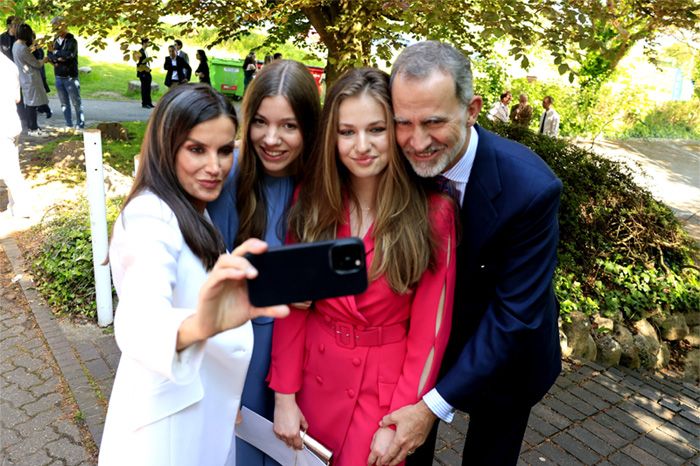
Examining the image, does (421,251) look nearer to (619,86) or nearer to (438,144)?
(438,144)

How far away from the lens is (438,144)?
187cm

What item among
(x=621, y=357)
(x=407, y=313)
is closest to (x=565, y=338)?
(x=621, y=357)

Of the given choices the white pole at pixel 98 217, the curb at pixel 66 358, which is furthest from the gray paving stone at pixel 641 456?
the white pole at pixel 98 217

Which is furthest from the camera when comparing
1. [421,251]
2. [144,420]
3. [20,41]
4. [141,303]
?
[20,41]

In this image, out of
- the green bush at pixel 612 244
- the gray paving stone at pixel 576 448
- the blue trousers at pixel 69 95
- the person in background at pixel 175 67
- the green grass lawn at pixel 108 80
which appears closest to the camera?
the gray paving stone at pixel 576 448

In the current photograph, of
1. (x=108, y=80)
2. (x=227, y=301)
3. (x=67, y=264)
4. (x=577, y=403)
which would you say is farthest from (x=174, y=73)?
(x=227, y=301)

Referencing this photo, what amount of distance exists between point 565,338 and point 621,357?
866mm

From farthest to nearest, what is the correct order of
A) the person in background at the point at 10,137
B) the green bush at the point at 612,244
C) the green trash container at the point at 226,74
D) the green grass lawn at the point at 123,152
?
the green trash container at the point at 226,74, the green grass lawn at the point at 123,152, the person in background at the point at 10,137, the green bush at the point at 612,244

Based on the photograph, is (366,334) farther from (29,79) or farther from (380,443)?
(29,79)

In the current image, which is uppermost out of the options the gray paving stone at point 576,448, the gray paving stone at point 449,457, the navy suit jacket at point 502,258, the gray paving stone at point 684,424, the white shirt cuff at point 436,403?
the navy suit jacket at point 502,258

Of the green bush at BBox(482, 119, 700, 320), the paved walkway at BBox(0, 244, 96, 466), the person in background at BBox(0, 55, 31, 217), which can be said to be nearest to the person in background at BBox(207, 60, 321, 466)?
the paved walkway at BBox(0, 244, 96, 466)

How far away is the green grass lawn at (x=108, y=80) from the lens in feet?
55.1

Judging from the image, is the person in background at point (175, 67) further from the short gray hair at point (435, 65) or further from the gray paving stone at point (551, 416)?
the short gray hair at point (435, 65)

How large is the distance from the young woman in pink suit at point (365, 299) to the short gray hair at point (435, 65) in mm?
104
